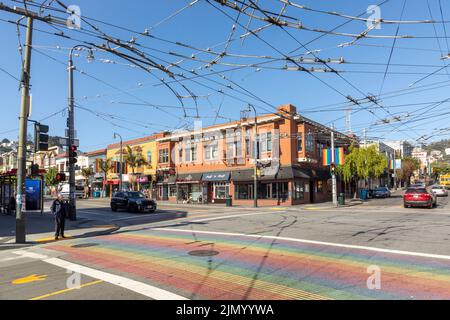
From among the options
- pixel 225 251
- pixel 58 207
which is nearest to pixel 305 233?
pixel 225 251

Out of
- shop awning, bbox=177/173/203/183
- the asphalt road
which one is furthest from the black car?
shop awning, bbox=177/173/203/183

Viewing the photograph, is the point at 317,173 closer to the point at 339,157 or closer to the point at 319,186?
the point at 319,186

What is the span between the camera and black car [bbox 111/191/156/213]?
25625mm

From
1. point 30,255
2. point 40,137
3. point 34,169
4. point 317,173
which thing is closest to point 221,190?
point 317,173

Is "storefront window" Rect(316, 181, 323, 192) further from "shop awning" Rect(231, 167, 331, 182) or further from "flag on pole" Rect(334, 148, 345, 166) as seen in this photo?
"flag on pole" Rect(334, 148, 345, 166)

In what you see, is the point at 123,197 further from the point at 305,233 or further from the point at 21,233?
the point at 305,233

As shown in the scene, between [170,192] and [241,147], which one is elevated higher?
[241,147]

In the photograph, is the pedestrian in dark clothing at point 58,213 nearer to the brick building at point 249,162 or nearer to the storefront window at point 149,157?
the brick building at point 249,162

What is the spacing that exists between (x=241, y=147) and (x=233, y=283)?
104ft

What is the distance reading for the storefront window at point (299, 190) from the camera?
3391cm

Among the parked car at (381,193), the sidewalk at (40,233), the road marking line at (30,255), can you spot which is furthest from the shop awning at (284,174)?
the road marking line at (30,255)

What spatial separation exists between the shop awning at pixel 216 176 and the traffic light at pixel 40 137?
82.3 feet

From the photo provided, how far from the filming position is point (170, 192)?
149 feet

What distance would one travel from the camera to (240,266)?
7398mm
